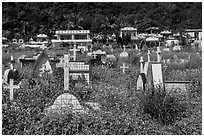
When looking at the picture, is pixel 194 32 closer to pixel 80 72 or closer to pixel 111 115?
pixel 80 72

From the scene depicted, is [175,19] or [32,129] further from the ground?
[175,19]

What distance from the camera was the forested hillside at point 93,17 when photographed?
931 inches

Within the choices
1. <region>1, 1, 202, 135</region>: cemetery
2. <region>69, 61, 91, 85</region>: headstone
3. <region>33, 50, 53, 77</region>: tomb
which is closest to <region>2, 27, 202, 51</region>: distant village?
<region>33, 50, 53, 77</region>: tomb

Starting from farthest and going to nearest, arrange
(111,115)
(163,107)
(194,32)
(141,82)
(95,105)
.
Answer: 1. (194,32)
2. (141,82)
3. (95,105)
4. (163,107)
5. (111,115)

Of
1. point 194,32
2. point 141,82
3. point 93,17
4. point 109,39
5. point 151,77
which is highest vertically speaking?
point 93,17

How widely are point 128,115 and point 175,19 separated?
71.5 ft

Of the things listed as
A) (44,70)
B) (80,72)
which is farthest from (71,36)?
(80,72)

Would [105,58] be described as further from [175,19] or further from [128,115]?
[175,19]

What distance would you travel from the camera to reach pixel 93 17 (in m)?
25.2

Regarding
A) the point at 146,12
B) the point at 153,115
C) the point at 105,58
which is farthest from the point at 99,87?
the point at 146,12

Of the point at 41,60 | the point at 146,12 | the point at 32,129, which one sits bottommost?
the point at 32,129

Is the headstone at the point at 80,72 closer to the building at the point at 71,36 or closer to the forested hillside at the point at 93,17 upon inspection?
the building at the point at 71,36

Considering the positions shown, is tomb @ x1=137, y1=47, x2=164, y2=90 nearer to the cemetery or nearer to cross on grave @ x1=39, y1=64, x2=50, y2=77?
the cemetery

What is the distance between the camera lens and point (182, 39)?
1961 cm
